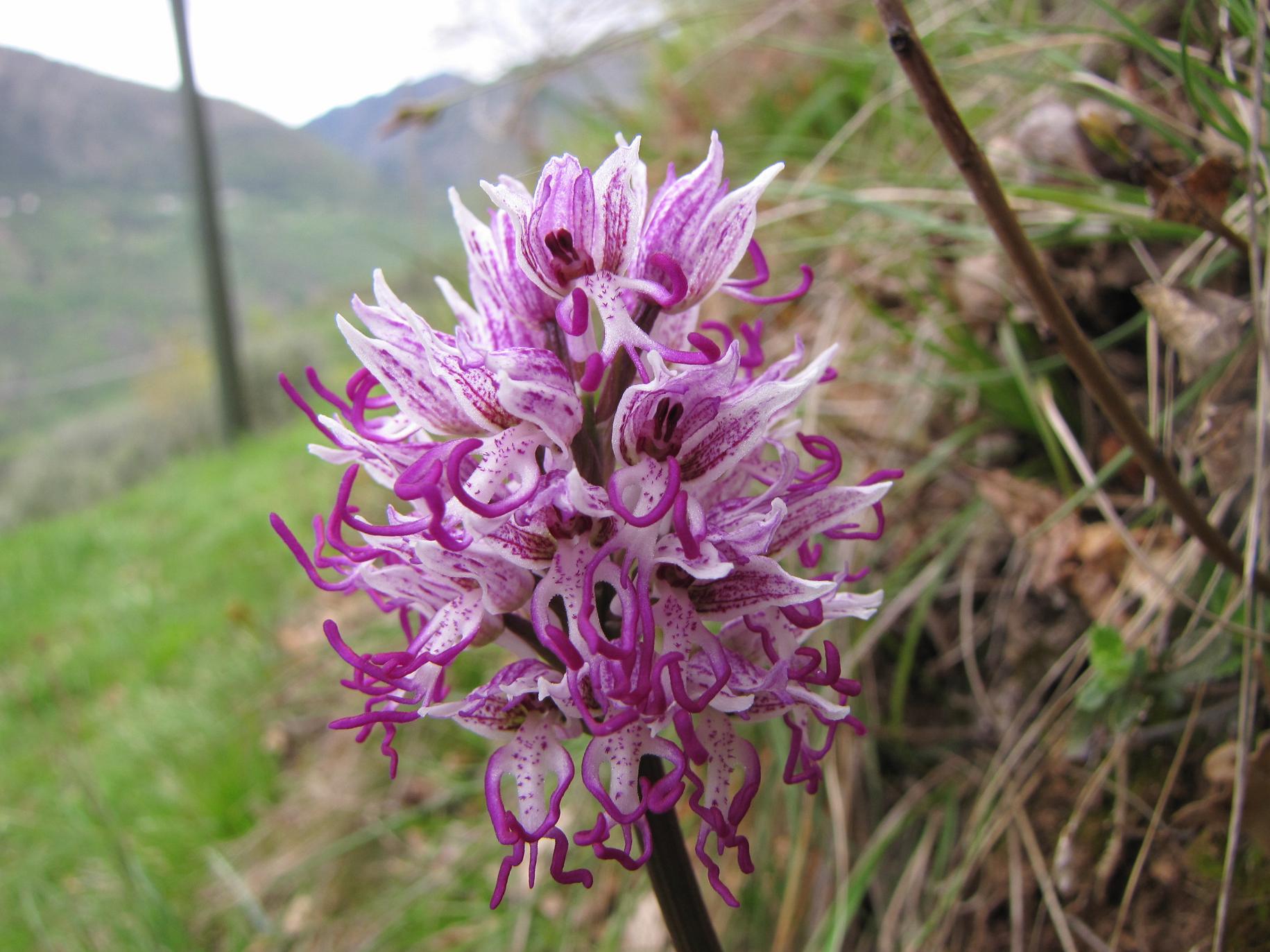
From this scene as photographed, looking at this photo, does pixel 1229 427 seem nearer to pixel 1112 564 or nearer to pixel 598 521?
pixel 1112 564

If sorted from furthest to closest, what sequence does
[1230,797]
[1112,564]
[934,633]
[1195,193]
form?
[934,633] → [1112,564] → [1195,193] → [1230,797]

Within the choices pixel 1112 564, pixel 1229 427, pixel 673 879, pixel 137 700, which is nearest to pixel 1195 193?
pixel 1229 427

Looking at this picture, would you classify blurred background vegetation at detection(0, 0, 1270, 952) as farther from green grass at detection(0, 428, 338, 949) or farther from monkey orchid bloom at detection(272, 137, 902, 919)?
monkey orchid bloom at detection(272, 137, 902, 919)

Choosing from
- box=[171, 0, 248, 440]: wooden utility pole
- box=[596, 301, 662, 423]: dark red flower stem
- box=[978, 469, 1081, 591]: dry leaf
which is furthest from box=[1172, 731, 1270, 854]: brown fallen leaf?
box=[171, 0, 248, 440]: wooden utility pole

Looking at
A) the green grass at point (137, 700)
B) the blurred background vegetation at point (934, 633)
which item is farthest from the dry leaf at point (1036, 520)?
the green grass at point (137, 700)

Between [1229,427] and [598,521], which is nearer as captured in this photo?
[598,521]

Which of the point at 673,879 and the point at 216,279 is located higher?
the point at 216,279

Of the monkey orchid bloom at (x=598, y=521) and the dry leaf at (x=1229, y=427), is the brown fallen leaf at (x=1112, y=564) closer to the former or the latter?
the dry leaf at (x=1229, y=427)

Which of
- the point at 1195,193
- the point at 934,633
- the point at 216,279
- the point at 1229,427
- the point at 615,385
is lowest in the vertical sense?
the point at 934,633
